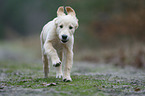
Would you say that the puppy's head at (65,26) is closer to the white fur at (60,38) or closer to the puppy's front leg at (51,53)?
the white fur at (60,38)

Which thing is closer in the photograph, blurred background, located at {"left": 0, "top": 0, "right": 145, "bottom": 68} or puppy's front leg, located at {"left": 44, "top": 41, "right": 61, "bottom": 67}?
puppy's front leg, located at {"left": 44, "top": 41, "right": 61, "bottom": 67}

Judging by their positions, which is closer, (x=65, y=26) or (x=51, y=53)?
(x=65, y=26)

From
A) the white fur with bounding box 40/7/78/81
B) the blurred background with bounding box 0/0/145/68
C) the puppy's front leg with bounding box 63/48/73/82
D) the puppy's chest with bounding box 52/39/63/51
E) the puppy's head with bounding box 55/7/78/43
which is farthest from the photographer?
the blurred background with bounding box 0/0/145/68

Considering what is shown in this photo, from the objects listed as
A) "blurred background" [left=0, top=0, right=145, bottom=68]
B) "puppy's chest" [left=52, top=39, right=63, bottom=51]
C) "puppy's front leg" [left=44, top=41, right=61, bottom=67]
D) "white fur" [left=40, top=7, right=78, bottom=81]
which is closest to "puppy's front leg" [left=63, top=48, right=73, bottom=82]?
"white fur" [left=40, top=7, right=78, bottom=81]

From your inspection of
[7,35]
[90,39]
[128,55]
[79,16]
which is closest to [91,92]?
[128,55]

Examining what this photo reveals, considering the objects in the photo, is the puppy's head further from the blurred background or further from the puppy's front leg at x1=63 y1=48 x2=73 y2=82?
the blurred background

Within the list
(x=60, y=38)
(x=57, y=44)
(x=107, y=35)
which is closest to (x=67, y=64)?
(x=57, y=44)

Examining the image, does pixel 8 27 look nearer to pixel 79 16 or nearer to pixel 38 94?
pixel 79 16

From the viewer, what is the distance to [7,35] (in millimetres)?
60719

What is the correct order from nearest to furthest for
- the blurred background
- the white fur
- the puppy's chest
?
1. the white fur
2. the puppy's chest
3. the blurred background

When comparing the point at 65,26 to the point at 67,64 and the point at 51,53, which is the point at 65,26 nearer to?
the point at 51,53

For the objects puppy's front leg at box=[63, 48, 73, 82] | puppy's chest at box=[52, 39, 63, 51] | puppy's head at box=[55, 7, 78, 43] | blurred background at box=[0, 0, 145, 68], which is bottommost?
puppy's front leg at box=[63, 48, 73, 82]

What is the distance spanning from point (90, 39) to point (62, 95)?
21.4 m

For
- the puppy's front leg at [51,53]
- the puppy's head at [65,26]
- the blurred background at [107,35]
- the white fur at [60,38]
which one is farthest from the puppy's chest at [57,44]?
the blurred background at [107,35]
